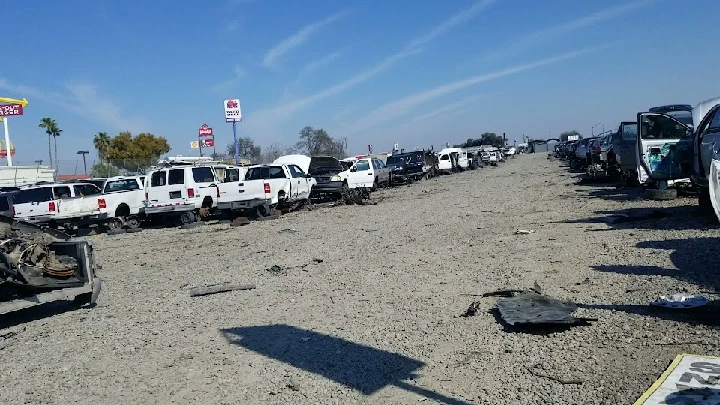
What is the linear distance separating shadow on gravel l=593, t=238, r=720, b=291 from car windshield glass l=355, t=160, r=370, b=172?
69.1 feet

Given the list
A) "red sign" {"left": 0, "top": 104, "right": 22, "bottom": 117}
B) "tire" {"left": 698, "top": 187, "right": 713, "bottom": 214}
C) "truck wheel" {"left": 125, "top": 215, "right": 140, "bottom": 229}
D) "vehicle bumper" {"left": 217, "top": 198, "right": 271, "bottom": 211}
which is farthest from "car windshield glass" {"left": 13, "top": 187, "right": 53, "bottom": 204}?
"red sign" {"left": 0, "top": 104, "right": 22, "bottom": 117}

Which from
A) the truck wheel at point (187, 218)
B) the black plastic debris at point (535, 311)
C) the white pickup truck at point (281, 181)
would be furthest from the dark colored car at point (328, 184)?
the black plastic debris at point (535, 311)

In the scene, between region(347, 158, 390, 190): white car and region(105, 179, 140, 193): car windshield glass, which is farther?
region(347, 158, 390, 190): white car

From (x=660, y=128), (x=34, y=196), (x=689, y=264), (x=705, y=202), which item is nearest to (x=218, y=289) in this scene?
(x=689, y=264)

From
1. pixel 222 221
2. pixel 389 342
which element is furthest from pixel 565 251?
pixel 222 221

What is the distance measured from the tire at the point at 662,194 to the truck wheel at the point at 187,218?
1394 cm

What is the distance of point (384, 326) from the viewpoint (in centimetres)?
638

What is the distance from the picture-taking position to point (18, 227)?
9062mm

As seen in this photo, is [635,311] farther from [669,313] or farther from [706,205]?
[706,205]

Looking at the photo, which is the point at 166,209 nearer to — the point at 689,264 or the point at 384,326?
the point at 384,326

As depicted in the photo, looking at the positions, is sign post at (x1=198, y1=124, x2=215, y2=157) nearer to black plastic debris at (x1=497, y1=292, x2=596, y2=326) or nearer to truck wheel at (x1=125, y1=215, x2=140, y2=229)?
truck wheel at (x1=125, y1=215, x2=140, y2=229)

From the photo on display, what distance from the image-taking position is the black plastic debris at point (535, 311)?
5832 mm

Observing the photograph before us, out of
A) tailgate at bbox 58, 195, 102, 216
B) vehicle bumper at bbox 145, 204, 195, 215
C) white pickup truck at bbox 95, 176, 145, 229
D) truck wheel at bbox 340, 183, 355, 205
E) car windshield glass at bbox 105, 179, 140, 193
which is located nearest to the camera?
tailgate at bbox 58, 195, 102, 216

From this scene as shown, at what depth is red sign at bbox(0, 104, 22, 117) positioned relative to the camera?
4778cm
